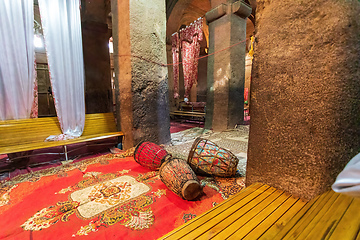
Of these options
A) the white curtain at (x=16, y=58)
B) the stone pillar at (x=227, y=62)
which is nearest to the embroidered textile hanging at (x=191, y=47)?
the stone pillar at (x=227, y=62)

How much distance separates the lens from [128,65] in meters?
3.07

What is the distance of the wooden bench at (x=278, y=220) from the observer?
807 millimetres

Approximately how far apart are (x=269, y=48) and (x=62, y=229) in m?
2.20

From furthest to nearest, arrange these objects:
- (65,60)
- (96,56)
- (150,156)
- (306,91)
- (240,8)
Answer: (96,56)
(240,8)
(65,60)
(150,156)
(306,91)

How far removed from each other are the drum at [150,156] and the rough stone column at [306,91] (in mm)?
1338

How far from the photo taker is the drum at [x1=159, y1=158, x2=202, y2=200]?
5.43 feet

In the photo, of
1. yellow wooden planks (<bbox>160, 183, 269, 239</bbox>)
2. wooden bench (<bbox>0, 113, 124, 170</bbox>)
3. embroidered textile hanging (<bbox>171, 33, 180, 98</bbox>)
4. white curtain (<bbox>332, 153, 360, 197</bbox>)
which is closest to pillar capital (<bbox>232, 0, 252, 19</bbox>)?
embroidered textile hanging (<bbox>171, 33, 180, 98</bbox>)

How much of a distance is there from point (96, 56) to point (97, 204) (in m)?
6.95

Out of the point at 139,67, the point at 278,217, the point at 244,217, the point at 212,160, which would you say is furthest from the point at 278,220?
the point at 139,67

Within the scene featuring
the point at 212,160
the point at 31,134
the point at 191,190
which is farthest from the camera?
the point at 31,134

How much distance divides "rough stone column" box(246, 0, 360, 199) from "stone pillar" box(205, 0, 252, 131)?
3.36 meters

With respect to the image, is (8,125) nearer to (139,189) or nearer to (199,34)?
(139,189)

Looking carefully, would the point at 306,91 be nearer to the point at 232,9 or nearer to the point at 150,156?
the point at 150,156

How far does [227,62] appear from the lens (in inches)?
184
